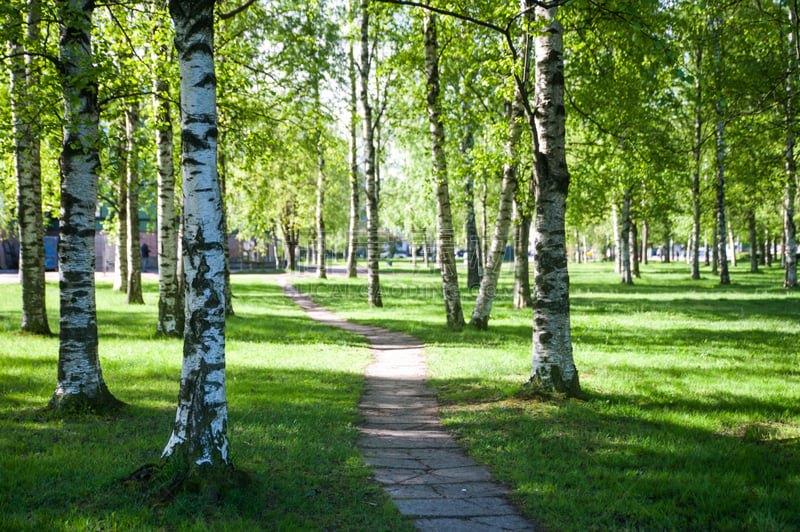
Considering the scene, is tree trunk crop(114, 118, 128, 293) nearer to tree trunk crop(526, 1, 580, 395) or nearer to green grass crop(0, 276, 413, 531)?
green grass crop(0, 276, 413, 531)

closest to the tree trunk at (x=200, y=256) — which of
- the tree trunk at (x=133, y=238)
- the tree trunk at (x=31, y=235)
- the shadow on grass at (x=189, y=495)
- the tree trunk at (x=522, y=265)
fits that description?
the shadow on grass at (x=189, y=495)

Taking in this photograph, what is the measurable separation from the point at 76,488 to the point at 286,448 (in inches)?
74.2

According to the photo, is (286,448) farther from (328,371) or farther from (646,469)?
(328,371)

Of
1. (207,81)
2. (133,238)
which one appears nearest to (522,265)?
(133,238)

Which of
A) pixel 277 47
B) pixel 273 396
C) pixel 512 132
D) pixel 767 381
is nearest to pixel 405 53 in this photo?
pixel 512 132

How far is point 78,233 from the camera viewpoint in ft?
20.8

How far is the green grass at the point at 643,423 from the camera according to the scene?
4309 millimetres

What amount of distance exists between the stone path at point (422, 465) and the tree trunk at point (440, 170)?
15.7ft

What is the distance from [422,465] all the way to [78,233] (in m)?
4.67

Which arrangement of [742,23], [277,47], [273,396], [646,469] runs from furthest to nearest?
1. [277,47]
2. [742,23]
3. [273,396]
4. [646,469]

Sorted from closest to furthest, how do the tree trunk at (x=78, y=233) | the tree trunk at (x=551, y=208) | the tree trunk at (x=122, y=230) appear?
the tree trunk at (x=78, y=233)
the tree trunk at (x=551, y=208)
the tree trunk at (x=122, y=230)

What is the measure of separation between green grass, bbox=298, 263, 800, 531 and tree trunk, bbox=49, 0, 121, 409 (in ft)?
14.7

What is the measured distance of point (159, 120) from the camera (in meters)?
11.1

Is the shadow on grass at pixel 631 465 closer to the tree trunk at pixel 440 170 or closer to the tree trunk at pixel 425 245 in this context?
the tree trunk at pixel 440 170
